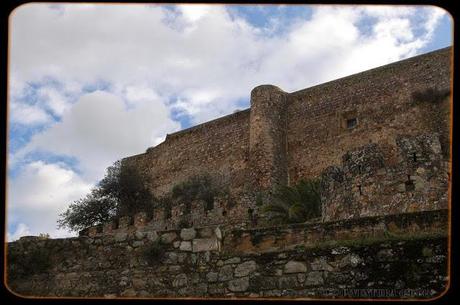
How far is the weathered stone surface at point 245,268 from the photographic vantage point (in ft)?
23.9

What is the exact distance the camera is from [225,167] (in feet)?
98.8

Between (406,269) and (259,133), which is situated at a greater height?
(259,133)

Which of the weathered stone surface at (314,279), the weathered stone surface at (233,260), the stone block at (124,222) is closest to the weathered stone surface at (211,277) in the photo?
the weathered stone surface at (233,260)

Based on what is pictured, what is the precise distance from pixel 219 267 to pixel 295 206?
1080 centimetres

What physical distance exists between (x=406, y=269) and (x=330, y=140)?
68.3 feet

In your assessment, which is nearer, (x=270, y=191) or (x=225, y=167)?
→ (x=270, y=191)

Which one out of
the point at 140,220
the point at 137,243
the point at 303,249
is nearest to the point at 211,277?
the point at 303,249

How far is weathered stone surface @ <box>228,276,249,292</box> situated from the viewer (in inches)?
285

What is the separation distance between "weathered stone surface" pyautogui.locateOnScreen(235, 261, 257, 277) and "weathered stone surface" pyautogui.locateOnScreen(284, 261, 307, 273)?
0.34 meters

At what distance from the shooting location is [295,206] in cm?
1809

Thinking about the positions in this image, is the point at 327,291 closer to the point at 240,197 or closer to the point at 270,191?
the point at 240,197

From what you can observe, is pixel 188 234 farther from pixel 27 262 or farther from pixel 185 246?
pixel 27 262

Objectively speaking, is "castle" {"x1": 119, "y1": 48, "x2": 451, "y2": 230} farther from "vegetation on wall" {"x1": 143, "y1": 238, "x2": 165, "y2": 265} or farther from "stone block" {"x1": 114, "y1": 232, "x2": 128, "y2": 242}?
"vegetation on wall" {"x1": 143, "y1": 238, "x2": 165, "y2": 265}

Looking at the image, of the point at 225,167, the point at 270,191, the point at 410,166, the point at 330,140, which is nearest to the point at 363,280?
the point at 410,166
